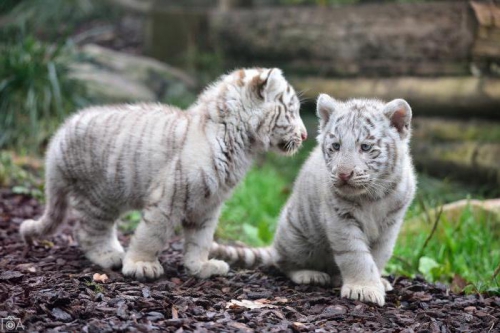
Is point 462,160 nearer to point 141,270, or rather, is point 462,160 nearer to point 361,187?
point 361,187

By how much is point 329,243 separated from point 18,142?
208 inches

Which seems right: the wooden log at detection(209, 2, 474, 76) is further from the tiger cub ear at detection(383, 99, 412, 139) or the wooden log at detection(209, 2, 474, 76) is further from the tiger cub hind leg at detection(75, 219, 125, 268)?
the tiger cub hind leg at detection(75, 219, 125, 268)

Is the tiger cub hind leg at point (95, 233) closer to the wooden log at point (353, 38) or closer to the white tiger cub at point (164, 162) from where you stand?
the white tiger cub at point (164, 162)

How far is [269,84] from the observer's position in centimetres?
473

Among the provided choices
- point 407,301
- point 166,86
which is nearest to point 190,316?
point 407,301

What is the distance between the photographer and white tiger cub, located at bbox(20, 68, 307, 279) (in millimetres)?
4551

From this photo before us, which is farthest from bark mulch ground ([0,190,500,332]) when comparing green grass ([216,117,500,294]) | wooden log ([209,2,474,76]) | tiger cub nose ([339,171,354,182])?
wooden log ([209,2,474,76])

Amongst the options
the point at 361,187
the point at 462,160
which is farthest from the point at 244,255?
the point at 462,160

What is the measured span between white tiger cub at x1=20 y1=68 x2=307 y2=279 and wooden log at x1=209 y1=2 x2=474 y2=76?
3.89 metres

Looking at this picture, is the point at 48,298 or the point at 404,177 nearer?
the point at 48,298

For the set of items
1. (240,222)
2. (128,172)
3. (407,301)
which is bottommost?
(240,222)

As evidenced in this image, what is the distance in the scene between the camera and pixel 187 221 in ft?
15.6

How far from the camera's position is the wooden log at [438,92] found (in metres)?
8.07

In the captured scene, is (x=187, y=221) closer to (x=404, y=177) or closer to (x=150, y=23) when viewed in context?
(x=404, y=177)
